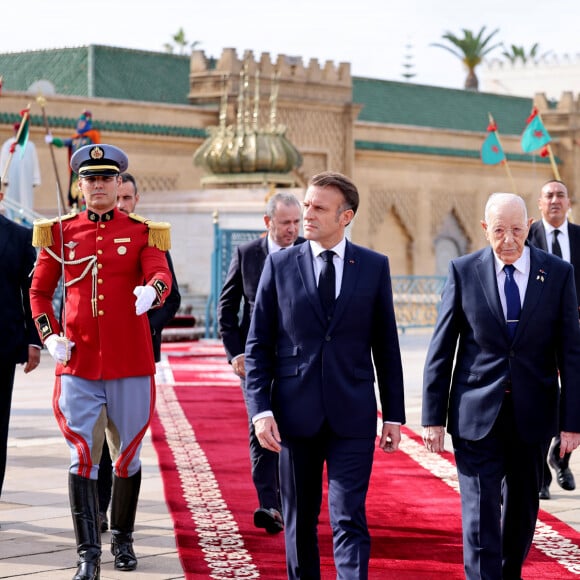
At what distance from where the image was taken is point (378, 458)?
35.7ft

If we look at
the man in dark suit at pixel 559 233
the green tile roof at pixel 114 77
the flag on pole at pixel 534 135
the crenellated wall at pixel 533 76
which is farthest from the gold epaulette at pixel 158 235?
the crenellated wall at pixel 533 76

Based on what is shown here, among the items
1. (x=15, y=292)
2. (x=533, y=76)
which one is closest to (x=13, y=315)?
(x=15, y=292)

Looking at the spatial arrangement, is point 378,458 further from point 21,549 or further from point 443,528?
point 21,549

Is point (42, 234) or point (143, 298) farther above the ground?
point (42, 234)

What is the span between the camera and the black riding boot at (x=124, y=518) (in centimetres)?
692

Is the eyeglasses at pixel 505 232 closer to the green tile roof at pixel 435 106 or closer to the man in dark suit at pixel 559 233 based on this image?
the man in dark suit at pixel 559 233

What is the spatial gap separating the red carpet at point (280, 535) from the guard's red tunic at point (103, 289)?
111cm

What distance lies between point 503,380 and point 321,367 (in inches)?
32.2

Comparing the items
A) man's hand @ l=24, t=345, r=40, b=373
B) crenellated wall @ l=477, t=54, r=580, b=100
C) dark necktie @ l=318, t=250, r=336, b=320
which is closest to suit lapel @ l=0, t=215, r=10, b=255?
man's hand @ l=24, t=345, r=40, b=373

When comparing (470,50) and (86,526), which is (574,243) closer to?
(86,526)

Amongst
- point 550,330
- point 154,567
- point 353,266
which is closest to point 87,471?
point 154,567

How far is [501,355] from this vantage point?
6.13 metres

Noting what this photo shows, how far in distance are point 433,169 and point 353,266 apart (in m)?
34.7

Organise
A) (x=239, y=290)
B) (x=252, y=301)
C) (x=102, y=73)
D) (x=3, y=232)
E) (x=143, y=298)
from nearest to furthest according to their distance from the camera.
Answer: (x=143, y=298)
(x=3, y=232)
(x=252, y=301)
(x=239, y=290)
(x=102, y=73)
